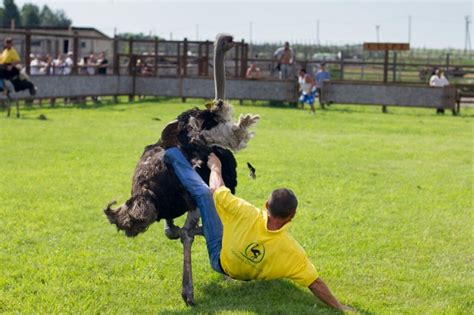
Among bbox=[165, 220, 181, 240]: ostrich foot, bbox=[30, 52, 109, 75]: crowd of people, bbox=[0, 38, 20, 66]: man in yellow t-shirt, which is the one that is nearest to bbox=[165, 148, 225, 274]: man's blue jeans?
bbox=[165, 220, 181, 240]: ostrich foot

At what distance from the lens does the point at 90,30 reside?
3653 cm

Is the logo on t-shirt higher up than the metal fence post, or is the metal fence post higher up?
the metal fence post

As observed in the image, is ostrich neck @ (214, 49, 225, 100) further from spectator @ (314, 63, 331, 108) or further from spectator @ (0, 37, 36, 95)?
spectator @ (314, 63, 331, 108)

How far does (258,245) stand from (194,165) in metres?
0.79

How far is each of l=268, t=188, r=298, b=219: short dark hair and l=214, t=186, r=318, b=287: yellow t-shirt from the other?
19 cm

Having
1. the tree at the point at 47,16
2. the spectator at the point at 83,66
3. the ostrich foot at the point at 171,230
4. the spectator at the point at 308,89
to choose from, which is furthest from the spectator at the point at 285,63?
the tree at the point at 47,16

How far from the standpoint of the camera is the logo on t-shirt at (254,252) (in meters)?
5.34

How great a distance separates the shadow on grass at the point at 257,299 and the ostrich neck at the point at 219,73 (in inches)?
59.1

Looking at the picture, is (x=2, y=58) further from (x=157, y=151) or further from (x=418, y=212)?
(x=157, y=151)

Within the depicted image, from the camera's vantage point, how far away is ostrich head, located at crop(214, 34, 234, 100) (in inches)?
250

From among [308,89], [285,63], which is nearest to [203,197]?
[308,89]

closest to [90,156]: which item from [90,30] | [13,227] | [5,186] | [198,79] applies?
[5,186]

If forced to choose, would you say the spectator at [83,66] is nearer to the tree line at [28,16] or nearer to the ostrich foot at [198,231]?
the tree line at [28,16]

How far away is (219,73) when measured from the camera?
635 cm
